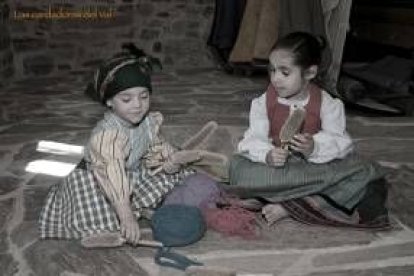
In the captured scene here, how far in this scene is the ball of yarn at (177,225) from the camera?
5.68 feet

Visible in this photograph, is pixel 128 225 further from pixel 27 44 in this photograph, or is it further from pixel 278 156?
pixel 27 44

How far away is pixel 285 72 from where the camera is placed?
1.86m

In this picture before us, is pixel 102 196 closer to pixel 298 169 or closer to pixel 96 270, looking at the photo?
pixel 96 270

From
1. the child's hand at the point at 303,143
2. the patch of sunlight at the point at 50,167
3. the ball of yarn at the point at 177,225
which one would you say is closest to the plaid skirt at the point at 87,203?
the ball of yarn at the point at 177,225

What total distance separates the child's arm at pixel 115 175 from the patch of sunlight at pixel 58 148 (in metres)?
1.11

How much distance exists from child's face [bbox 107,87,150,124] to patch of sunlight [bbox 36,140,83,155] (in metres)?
1.10

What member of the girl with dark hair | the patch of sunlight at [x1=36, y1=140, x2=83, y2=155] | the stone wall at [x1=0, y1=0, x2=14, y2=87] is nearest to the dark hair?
the girl with dark hair

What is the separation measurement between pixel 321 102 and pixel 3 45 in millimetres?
3354

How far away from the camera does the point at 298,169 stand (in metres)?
1.91

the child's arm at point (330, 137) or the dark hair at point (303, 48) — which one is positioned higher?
the dark hair at point (303, 48)

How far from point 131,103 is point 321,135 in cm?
66

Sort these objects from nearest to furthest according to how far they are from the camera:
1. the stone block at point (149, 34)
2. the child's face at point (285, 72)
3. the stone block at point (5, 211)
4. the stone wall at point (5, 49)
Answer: the child's face at point (285, 72)
the stone block at point (5, 211)
the stone wall at point (5, 49)
the stone block at point (149, 34)

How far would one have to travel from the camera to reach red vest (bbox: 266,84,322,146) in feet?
6.33

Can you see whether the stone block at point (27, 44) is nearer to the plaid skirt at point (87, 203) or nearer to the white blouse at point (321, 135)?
the plaid skirt at point (87, 203)
